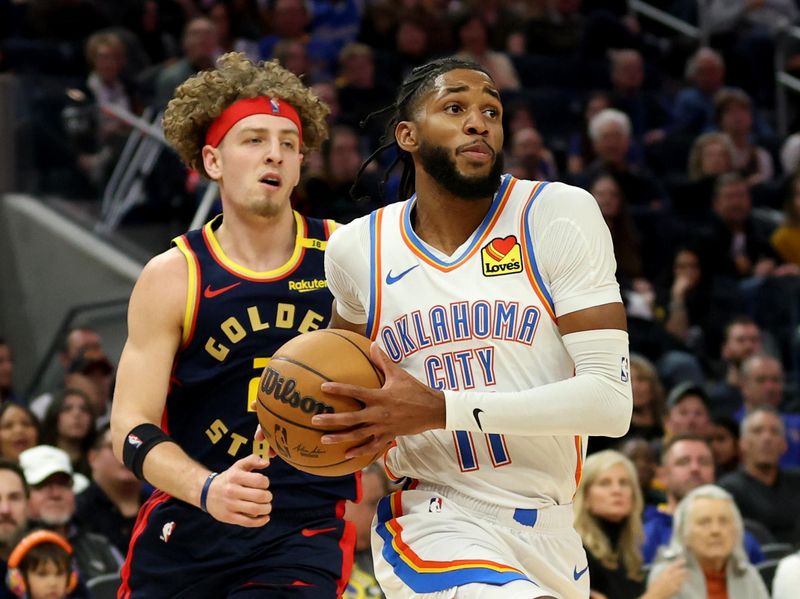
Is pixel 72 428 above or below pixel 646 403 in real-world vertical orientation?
below

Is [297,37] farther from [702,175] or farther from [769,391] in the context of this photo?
[769,391]

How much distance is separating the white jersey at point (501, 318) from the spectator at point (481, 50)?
937 cm

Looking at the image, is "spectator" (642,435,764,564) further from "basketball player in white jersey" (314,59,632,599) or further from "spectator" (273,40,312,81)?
"spectator" (273,40,312,81)

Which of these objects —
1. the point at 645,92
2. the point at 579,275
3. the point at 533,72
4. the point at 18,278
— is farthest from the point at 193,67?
the point at 579,275

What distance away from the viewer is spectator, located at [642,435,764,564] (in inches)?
323

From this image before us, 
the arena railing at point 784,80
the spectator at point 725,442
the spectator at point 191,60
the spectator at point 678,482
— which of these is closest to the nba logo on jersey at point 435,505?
the spectator at point 678,482

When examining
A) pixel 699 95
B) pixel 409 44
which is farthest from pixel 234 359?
pixel 699 95

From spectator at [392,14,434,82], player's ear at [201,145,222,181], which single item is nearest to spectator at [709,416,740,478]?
spectator at [392,14,434,82]

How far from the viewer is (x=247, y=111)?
489 cm

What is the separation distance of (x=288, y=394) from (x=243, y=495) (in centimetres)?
34

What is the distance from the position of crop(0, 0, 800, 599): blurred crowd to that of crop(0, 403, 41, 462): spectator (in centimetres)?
1

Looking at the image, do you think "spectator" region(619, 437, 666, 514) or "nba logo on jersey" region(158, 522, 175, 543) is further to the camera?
"spectator" region(619, 437, 666, 514)

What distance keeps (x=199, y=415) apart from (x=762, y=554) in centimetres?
457

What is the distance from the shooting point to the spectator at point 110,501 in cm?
796
